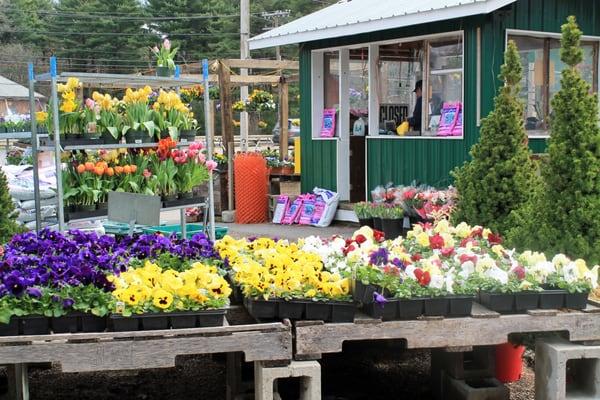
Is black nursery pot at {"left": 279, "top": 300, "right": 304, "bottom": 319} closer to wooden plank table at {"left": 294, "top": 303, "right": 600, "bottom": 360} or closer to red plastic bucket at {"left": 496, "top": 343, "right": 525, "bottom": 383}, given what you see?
wooden plank table at {"left": 294, "top": 303, "right": 600, "bottom": 360}

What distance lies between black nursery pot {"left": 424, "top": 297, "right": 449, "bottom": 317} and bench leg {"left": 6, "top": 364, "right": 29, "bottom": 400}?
6.86 ft

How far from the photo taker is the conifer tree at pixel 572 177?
5453 mm

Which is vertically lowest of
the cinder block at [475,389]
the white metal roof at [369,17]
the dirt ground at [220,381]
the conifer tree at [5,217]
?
the dirt ground at [220,381]

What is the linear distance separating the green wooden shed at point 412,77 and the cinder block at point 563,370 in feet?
18.7

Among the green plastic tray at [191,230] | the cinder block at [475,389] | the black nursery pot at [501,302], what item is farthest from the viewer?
the green plastic tray at [191,230]

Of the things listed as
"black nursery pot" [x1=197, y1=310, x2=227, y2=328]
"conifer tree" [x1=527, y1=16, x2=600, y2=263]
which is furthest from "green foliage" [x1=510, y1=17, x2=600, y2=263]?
"black nursery pot" [x1=197, y1=310, x2=227, y2=328]

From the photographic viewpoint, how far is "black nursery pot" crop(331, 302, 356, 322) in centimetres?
414

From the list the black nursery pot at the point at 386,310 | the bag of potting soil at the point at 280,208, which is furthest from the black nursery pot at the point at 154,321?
the bag of potting soil at the point at 280,208

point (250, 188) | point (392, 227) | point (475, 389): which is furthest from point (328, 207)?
point (475, 389)

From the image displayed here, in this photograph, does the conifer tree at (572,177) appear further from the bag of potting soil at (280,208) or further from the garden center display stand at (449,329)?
the bag of potting soil at (280,208)

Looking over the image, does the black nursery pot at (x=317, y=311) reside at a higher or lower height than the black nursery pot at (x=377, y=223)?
higher

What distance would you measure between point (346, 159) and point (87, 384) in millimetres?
7367

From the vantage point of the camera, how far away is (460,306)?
430 cm

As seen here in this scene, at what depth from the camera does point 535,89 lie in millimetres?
10703
